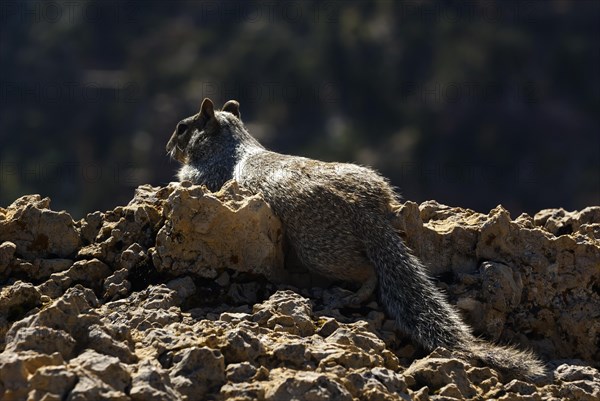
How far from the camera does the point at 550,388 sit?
735 centimetres

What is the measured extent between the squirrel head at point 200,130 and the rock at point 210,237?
10.2ft

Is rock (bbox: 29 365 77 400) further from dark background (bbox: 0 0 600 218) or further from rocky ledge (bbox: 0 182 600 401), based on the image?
dark background (bbox: 0 0 600 218)

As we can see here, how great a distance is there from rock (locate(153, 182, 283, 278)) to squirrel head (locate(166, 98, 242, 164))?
10.2 ft

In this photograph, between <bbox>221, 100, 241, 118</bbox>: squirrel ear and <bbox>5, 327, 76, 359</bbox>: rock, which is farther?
<bbox>221, 100, 241, 118</bbox>: squirrel ear

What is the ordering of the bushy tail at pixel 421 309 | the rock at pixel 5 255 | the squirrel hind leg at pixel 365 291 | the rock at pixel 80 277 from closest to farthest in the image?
the bushy tail at pixel 421 309 → the rock at pixel 80 277 → the rock at pixel 5 255 → the squirrel hind leg at pixel 365 291

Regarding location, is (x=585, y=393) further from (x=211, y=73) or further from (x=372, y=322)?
(x=211, y=73)

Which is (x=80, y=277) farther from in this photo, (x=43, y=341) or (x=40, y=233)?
(x=43, y=341)

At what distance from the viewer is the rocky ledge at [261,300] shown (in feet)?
21.3

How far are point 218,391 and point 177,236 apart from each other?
196cm

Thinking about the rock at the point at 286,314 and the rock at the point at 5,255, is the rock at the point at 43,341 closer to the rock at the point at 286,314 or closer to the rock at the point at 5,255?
the rock at the point at 286,314

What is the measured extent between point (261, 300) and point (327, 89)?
49666 mm

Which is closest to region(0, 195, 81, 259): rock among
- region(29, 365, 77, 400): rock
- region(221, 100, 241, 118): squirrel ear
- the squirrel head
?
region(29, 365, 77, 400): rock

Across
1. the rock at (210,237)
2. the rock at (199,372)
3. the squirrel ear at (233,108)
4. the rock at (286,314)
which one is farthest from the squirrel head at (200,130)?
the rock at (199,372)

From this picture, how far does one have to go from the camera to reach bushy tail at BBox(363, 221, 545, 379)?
7551 mm
